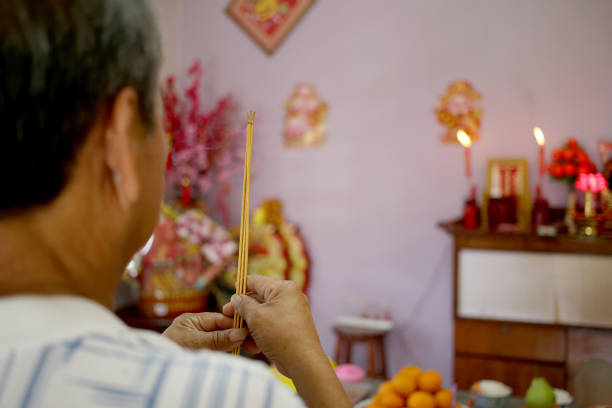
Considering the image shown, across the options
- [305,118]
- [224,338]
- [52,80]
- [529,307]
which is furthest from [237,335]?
[305,118]

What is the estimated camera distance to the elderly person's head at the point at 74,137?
1.29 ft

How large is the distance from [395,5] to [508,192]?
1231 millimetres

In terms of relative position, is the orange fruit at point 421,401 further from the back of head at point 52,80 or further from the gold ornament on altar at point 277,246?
the gold ornament on altar at point 277,246

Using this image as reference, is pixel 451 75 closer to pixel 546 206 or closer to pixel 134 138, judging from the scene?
pixel 546 206

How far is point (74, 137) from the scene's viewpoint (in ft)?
1.37

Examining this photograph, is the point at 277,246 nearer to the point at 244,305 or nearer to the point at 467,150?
the point at 467,150

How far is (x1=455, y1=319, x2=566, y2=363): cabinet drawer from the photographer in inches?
93.0

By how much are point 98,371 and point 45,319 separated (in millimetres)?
60

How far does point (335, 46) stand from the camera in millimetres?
3152

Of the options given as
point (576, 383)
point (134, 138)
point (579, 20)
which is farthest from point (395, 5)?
A: point (134, 138)

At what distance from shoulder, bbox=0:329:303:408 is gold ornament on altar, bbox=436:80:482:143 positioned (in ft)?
8.79

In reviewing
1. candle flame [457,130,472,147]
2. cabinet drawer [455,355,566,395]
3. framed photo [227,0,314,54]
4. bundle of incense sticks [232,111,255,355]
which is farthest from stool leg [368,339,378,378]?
bundle of incense sticks [232,111,255,355]

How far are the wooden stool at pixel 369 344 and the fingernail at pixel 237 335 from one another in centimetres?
218

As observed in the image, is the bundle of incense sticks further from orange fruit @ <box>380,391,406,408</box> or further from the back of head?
orange fruit @ <box>380,391,406,408</box>
